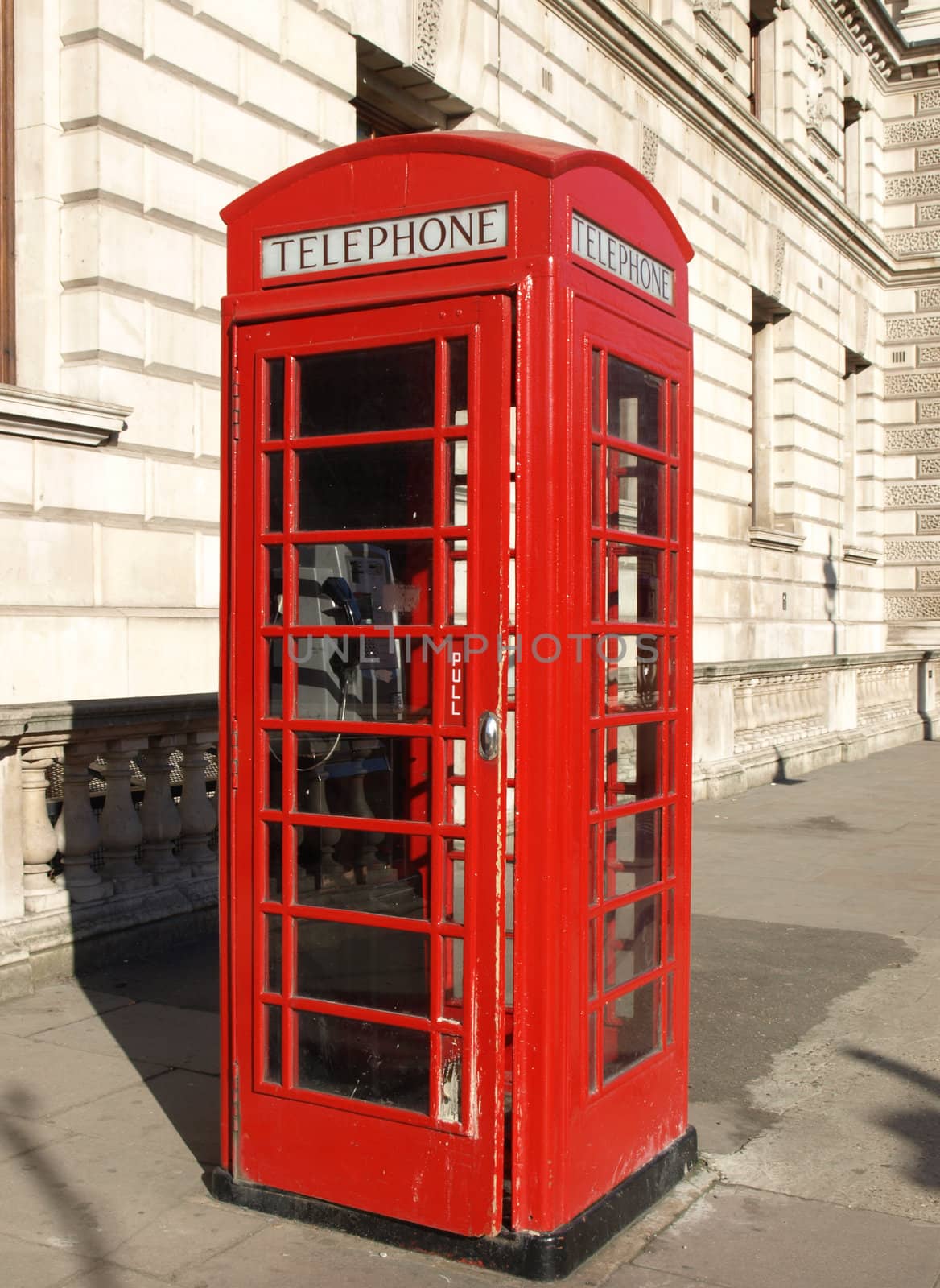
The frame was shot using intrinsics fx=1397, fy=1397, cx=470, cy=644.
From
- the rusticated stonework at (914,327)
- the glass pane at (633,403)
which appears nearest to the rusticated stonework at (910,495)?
the rusticated stonework at (914,327)

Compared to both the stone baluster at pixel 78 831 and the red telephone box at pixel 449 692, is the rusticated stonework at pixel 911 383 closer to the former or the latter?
the stone baluster at pixel 78 831

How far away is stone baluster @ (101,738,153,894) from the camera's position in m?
6.71

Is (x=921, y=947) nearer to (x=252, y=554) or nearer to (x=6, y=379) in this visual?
(x=252, y=554)

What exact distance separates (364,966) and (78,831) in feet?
10.5

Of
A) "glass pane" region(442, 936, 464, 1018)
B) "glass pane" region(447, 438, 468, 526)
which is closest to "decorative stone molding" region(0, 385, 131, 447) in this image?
"glass pane" region(447, 438, 468, 526)

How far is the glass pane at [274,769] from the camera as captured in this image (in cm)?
381

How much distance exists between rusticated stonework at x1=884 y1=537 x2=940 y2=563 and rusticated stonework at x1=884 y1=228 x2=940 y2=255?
17.4 ft

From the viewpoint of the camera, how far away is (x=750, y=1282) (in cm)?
348

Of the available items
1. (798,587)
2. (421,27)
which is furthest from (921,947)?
(798,587)

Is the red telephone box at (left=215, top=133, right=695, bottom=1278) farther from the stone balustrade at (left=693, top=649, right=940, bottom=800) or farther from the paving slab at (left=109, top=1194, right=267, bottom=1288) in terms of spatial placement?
the stone balustrade at (left=693, top=649, right=940, bottom=800)

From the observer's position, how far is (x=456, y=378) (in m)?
3.54

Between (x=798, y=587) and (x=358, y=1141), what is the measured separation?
18385mm

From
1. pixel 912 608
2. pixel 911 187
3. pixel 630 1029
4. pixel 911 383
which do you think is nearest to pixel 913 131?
pixel 911 187

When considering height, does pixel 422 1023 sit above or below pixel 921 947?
above
